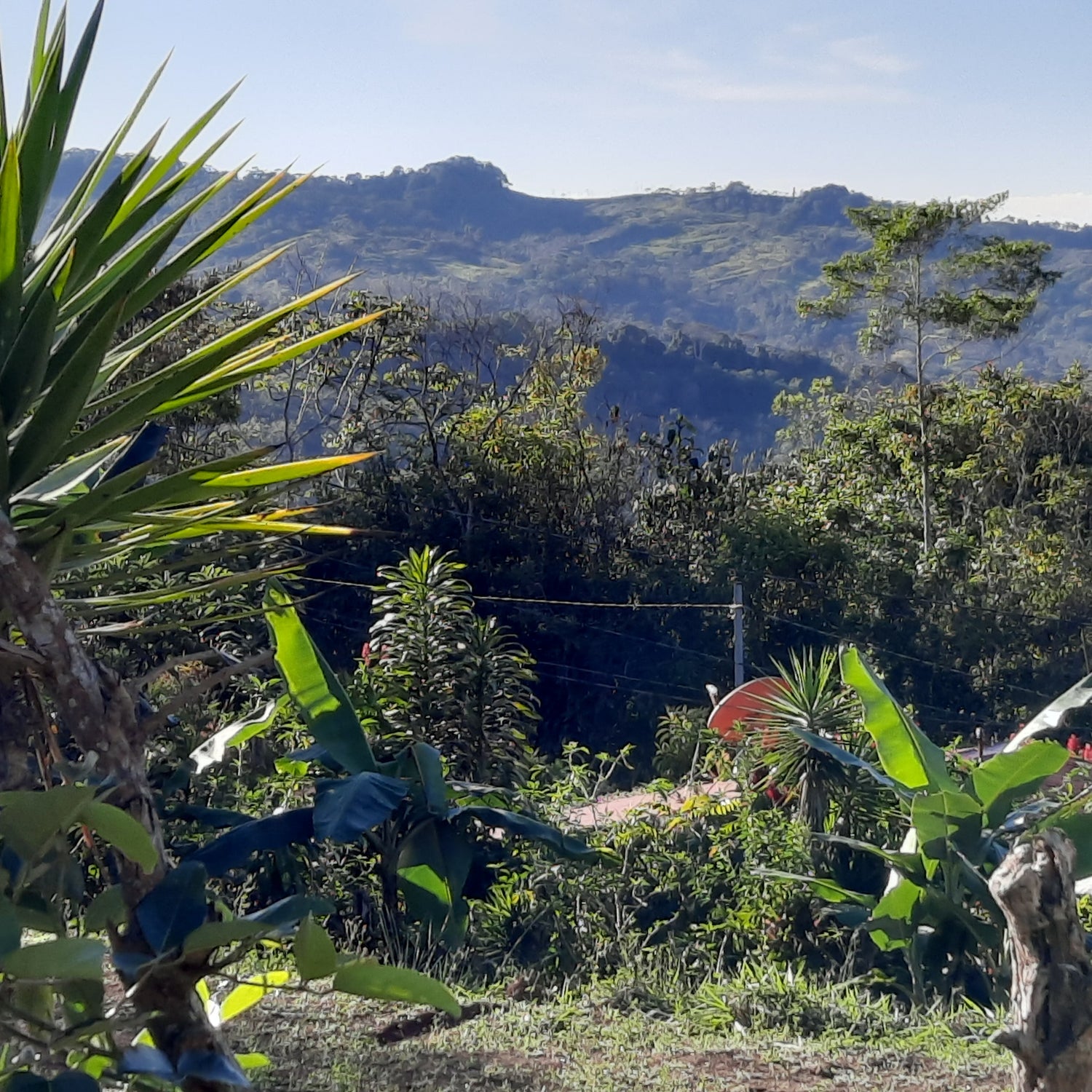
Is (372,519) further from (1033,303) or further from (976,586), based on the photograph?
(1033,303)

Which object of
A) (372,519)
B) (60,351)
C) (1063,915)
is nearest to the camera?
(60,351)

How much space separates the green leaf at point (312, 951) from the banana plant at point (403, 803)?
2038mm

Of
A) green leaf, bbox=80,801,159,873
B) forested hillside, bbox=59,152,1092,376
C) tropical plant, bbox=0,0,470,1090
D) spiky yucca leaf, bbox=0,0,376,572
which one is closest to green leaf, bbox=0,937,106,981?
tropical plant, bbox=0,0,470,1090

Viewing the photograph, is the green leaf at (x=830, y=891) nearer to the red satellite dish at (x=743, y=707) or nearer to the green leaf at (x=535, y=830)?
the green leaf at (x=535, y=830)

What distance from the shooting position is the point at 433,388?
18.7 metres

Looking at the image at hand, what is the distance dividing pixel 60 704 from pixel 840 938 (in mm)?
3645

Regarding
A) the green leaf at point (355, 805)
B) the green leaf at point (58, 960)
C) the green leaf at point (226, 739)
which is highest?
the green leaf at point (58, 960)

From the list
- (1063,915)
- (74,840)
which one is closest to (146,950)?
(1063,915)

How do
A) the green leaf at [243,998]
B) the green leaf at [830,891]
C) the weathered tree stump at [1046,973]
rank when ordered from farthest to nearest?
1. the green leaf at [830,891]
2. the weathered tree stump at [1046,973]
3. the green leaf at [243,998]

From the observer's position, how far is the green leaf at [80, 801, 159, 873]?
1.56m

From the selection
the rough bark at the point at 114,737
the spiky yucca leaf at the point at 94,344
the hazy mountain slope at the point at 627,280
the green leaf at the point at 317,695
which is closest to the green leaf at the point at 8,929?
the rough bark at the point at 114,737

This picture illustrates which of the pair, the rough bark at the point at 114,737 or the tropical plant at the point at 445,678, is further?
the tropical plant at the point at 445,678

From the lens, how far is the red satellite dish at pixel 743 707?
21.2 ft

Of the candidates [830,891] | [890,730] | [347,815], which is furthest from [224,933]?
[890,730]
